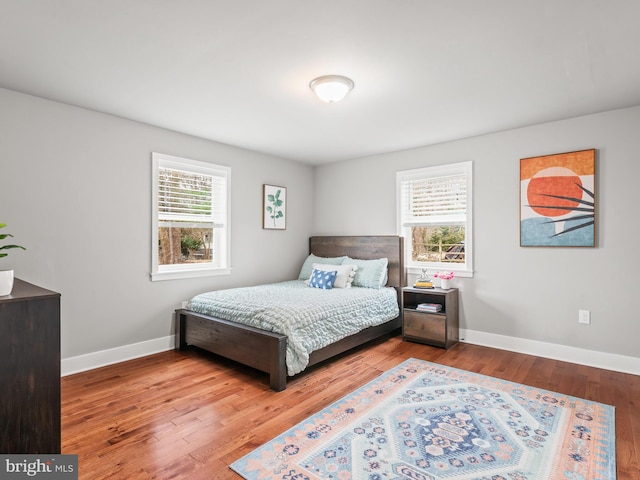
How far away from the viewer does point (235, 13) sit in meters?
1.85

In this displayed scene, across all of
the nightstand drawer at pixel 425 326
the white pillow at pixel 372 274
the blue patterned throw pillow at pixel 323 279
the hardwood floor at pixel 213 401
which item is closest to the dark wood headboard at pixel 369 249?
the white pillow at pixel 372 274

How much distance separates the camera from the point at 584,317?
337cm

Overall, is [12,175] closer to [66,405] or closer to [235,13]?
[66,405]

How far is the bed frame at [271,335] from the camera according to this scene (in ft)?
9.21

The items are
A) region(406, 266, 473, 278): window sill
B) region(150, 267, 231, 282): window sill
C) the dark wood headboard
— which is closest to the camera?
region(150, 267, 231, 282): window sill

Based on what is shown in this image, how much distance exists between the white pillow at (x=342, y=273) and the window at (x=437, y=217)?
76cm

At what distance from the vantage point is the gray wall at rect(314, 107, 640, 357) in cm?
317

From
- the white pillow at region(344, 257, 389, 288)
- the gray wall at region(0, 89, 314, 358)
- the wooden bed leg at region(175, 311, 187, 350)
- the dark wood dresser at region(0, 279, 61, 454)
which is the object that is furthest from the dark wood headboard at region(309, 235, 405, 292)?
the dark wood dresser at region(0, 279, 61, 454)

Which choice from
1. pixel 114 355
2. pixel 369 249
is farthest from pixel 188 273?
pixel 369 249

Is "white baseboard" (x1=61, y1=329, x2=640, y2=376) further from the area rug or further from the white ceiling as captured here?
the white ceiling

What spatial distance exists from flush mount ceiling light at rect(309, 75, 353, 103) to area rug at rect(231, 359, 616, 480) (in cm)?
227

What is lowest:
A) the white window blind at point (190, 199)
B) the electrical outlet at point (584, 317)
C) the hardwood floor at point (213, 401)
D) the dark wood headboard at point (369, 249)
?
the hardwood floor at point (213, 401)

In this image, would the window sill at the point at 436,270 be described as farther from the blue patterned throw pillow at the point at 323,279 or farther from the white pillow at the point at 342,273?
the blue patterned throw pillow at the point at 323,279

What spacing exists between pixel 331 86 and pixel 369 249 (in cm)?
262
